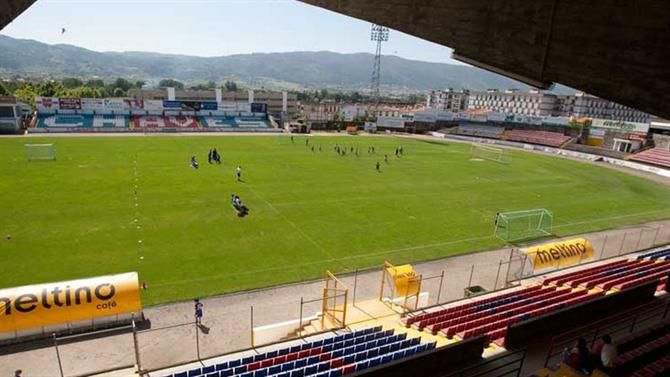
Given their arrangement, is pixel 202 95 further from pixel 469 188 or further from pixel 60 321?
pixel 60 321

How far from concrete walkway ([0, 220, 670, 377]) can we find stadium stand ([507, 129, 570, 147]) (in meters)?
58.5

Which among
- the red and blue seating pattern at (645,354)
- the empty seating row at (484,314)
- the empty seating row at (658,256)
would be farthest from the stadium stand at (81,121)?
the red and blue seating pattern at (645,354)

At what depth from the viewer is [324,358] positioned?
10344mm

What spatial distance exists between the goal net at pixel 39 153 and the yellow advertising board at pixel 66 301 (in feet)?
102

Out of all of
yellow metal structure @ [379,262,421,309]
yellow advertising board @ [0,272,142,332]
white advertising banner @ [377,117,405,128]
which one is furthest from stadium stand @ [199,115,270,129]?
yellow metal structure @ [379,262,421,309]

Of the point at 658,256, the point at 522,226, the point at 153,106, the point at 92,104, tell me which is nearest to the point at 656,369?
the point at 658,256

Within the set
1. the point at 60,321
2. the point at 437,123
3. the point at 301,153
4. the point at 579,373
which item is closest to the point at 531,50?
the point at 579,373

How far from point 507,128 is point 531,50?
79.7 meters

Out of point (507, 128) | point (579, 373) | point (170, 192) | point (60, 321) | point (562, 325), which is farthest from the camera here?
point (507, 128)

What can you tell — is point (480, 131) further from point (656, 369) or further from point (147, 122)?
point (656, 369)

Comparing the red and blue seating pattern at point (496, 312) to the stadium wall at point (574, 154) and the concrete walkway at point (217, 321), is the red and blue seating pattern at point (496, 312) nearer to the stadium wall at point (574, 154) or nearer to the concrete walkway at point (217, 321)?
the concrete walkway at point (217, 321)

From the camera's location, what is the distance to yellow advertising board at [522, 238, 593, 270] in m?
18.3

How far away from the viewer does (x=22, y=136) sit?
51094mm

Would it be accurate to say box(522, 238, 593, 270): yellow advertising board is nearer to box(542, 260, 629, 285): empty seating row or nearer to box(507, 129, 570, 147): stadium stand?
box(542, 260, 629, 285): empty seating row
